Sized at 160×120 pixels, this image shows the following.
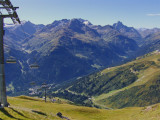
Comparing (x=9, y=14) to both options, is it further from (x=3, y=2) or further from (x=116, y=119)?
(x=116, y=119)

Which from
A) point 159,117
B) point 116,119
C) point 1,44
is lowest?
point 116,119

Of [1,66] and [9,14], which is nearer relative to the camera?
[9,14]

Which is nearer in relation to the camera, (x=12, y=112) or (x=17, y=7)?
(x=17, y=7)

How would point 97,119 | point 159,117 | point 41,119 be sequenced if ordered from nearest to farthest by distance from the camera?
point 41,119, point 159,117, point 97,119

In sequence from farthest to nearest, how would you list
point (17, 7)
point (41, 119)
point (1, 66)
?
point (41, 119) < point (1, 66) < point (17, 7)

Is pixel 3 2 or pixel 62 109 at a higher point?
pixel 3 2

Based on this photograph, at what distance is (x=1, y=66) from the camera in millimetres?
48031

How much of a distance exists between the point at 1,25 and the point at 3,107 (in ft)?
64.6

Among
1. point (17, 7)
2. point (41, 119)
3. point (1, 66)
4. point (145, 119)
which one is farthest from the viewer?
point (145, 119)

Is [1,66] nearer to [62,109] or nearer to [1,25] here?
[1,25]

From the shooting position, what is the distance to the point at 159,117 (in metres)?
67.4

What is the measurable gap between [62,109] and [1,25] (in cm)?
5530

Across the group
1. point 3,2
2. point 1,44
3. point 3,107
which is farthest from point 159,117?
point 3,2

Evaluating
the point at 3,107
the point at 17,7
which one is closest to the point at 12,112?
the point at 3,107
